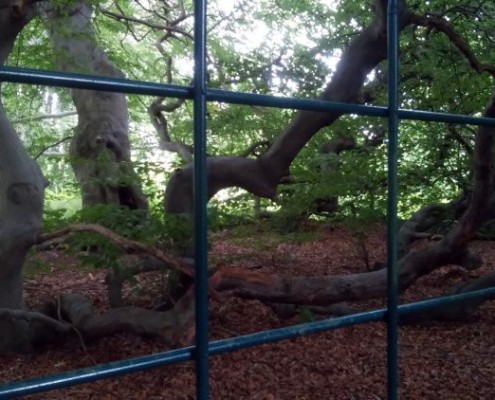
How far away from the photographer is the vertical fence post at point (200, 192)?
1.38m

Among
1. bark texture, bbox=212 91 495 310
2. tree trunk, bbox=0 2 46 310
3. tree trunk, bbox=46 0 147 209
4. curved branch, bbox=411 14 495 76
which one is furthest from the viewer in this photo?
tree trunk, bbox=46 0 147 209

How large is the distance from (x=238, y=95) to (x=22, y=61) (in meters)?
4.80

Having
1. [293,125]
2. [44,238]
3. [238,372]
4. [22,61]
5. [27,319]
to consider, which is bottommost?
[238,372]

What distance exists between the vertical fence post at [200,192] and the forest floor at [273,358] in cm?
231

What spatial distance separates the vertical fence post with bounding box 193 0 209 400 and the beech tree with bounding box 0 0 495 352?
235cm

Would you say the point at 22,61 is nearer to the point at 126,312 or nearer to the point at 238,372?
the point at 126,312

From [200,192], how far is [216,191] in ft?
12.2

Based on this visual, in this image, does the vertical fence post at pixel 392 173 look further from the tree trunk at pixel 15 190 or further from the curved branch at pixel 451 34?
the curved branch at pixel 451 34

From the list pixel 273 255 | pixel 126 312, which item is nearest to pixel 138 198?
pixel 273 255

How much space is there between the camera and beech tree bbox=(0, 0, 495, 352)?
3986 millimetres

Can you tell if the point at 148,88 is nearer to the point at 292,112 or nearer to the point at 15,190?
the point at 15,190

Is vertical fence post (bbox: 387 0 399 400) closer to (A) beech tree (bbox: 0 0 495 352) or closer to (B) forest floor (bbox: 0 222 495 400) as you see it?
(B) forest floor (bbox: 0 222 495 400)

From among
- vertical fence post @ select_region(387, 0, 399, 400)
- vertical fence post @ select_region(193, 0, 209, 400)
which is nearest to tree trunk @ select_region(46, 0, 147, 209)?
vertical fence post @ select_region(387, 0, 399, 400)

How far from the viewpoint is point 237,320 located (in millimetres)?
4969
